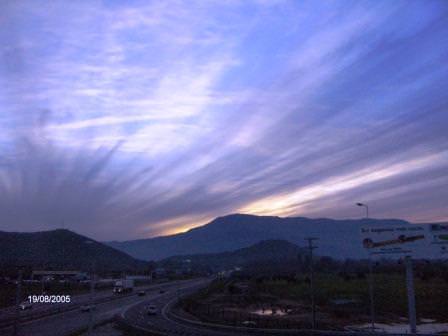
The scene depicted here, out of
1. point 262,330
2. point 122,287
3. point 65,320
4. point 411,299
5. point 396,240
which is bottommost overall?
point 65,320

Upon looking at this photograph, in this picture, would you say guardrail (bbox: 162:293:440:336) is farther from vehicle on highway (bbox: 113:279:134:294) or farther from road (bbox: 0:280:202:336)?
vehicle on highway (bbox: 113:279:134:294)

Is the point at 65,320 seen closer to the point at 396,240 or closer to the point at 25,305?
the point at 25,305

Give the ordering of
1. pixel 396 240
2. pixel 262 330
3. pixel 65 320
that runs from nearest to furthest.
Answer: pixel 262 330
pixel 396 240
pixel 65 320

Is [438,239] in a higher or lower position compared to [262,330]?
higher

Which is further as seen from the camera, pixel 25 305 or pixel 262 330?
pixel 25 305

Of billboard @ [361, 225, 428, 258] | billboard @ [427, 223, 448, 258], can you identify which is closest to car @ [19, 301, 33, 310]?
billboard @ [361, 225, 428, 258]

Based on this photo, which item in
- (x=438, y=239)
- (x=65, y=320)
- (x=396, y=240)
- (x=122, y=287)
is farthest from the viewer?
(x=122, y=287)

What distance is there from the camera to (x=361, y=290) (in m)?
108

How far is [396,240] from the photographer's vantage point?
5809 cm

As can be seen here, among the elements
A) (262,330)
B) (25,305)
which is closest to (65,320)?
(25,305)

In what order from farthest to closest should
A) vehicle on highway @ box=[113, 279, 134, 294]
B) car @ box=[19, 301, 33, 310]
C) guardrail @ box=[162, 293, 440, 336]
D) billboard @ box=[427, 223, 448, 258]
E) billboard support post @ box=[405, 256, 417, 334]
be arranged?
1. vehicle on highway @ box=[113, 279, 134, 294]
2. car @ box=[19, 301, 33, 310]
3. billboard @ box=[427, 223, 448, 258]
4. billboard support post @ box=[405, 256, 417, 334]
5. guardrail @ box=[162, 293, 440, 336]

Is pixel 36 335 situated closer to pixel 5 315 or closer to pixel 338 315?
pixel 5 315

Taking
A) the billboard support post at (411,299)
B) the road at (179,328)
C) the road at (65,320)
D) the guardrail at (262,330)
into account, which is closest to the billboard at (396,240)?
the billboard support post at (411,299)

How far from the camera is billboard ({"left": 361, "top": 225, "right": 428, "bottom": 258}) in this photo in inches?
2271
